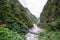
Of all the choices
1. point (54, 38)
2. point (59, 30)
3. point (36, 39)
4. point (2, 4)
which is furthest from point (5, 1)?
point (54, 38)

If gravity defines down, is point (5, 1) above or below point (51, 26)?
above

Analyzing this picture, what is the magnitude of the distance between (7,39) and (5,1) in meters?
17.5

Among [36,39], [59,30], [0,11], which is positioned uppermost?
[0,11]

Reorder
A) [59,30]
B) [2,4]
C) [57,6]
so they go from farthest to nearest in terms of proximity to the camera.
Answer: [57,6]
[2,4]
[59,30]

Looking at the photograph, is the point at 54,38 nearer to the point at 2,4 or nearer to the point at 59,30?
the point at 59,30

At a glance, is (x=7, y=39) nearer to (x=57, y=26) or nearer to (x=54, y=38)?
(x=54, y=38)

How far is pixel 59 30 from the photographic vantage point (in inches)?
1162

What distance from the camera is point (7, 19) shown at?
104ft

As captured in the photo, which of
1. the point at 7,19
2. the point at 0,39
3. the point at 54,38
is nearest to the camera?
the point at 0,39

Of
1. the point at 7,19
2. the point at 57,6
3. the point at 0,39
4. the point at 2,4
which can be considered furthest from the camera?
the point at 57,6

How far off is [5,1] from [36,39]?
8587mm

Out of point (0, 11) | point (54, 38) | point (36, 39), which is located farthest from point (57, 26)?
point (0, 11)

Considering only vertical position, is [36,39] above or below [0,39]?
below

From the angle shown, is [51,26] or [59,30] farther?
[51,26]
